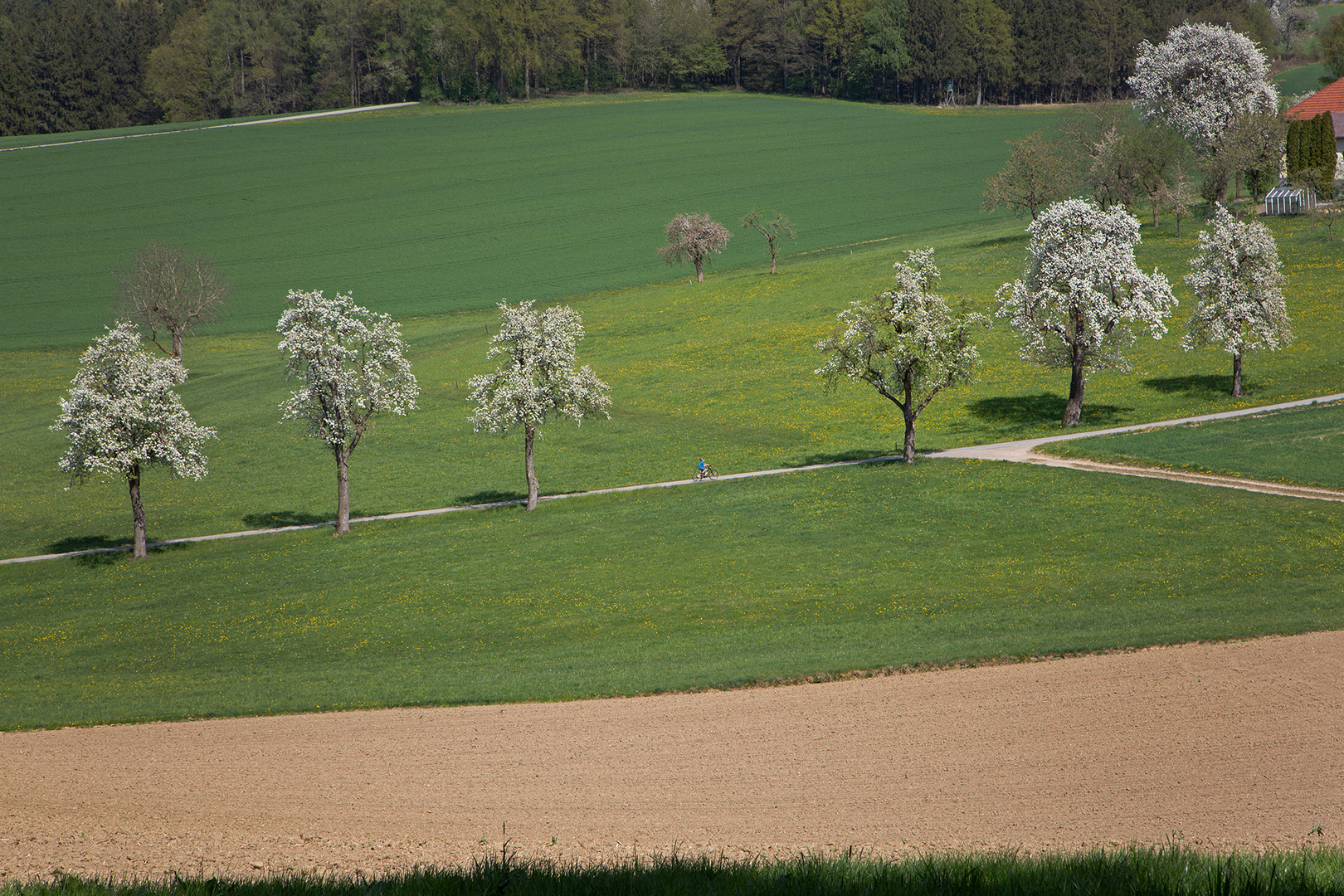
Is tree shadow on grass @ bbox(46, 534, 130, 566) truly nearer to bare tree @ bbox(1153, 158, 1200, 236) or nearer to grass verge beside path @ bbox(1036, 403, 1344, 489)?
grass verge beside path @ bbox(1036, 403, 1344, 489)

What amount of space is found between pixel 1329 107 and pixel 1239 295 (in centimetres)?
6868

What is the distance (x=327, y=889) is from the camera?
8.27 meters

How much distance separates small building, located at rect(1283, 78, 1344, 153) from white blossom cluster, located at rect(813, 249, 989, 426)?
247 ft

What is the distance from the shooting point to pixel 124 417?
45.4 metres

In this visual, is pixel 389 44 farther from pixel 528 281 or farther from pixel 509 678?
pixel 509 678

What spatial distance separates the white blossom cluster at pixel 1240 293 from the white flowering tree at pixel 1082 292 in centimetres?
323

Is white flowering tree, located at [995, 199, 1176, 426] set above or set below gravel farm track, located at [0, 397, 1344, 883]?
above

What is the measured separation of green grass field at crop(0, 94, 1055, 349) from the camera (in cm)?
10700

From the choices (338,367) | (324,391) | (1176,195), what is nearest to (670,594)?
(338,367)

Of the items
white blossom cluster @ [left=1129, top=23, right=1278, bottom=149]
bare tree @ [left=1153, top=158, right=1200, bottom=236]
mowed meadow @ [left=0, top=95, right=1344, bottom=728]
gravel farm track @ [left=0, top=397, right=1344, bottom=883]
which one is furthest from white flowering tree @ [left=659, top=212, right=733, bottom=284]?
gravel farm track @ [left=0, top=397, right=1344, bottom=883]

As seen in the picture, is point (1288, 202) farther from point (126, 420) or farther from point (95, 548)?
point (95, 548)

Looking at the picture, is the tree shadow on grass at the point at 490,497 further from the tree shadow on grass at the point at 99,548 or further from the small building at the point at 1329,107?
the small building at the point at 1329,107

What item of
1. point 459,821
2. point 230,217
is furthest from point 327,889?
point 230,217

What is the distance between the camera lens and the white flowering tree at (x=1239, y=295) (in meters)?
55.0
